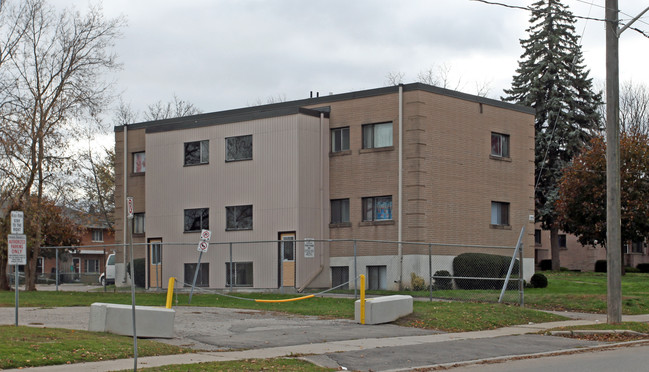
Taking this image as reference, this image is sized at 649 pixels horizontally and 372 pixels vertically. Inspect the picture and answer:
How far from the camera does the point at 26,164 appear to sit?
121 feet

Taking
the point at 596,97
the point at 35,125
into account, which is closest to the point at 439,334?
the point at 35,125

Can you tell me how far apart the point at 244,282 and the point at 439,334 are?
15936 millimetres

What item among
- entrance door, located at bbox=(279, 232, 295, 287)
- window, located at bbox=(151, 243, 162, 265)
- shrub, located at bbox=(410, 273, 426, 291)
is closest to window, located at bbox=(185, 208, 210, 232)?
window, located at bbox=(151, 243, 162, 265)

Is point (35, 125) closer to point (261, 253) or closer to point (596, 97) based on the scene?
point (261, 253)

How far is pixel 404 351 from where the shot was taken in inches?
625

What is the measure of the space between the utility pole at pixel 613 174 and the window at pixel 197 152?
64.8 feet

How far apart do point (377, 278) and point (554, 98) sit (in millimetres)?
23353

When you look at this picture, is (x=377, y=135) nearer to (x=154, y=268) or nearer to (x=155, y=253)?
(x=155, y=253)

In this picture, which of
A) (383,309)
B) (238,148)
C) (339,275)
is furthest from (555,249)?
(383,309)

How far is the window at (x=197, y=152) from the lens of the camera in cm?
3653

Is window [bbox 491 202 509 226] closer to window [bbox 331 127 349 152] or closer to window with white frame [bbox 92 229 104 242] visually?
window [bbox 331 127 349 152]

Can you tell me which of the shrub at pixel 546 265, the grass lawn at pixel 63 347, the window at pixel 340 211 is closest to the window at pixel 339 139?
the window at pixel 340 211

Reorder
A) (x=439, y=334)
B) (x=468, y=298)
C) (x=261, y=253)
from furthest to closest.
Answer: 1. (x=261, y=253)
2. (x=468, y=298)
3. (x=439, y=334)

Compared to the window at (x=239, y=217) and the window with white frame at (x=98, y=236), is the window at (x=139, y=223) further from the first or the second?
the window with white frame at (x=98, y=236)
